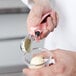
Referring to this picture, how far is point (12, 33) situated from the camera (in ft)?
3.11

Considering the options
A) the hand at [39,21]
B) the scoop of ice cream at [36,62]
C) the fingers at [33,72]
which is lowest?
the fingers at [33,72]

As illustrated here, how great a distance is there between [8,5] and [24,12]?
0.08m

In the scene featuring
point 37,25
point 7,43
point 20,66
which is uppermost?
point 37,25

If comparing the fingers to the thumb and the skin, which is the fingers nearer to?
the skin

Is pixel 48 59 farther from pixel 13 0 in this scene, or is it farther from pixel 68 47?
pixel 13 0

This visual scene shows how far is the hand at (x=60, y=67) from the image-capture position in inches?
18.5

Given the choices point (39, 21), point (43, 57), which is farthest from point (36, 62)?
point (39, 21)

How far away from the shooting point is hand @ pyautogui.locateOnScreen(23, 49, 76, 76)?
0.47 metres

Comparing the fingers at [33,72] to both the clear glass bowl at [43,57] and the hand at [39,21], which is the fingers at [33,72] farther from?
the hand at [39,21]

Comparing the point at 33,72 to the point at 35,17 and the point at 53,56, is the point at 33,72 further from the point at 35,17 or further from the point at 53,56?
the point at 35,17

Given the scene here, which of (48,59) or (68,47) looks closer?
(48,59)

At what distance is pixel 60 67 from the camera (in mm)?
474

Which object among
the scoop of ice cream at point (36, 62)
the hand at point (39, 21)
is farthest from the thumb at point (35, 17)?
the scoop of ice cream at point (36, 62)

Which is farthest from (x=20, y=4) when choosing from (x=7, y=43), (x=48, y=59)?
(x=48, y=59)
